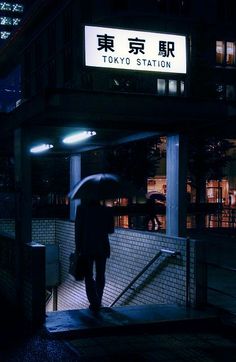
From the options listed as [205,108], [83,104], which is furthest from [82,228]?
[205,108]

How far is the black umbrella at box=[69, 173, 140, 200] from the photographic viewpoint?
8470 mm

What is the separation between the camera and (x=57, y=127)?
10.0 meters

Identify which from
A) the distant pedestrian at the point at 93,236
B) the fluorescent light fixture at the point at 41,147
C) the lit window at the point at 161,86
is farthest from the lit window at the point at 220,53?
the distant pedestrian at the point at 93,236

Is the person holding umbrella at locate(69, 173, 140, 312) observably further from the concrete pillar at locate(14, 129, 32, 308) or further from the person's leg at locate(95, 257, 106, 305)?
the concrete pillar at locate(14, 129, 32, 308)

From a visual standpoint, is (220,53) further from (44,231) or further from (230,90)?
(44,231)

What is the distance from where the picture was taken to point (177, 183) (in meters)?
10.1

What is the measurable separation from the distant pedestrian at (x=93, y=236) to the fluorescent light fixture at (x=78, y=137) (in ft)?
9.05

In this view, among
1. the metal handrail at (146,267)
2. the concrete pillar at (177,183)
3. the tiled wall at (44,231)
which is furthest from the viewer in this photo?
the tiled wall at (44,231)

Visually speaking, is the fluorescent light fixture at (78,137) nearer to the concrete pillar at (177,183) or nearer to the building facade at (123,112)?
the building facade at (123,112)

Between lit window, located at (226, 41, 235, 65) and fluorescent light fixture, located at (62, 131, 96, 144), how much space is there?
37676 millimetres

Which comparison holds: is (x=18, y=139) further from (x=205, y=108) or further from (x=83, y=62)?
(x=205, y=108)

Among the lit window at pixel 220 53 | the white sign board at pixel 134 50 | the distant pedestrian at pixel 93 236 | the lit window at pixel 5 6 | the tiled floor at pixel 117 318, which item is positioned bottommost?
the tiled floor at pixel 117 318

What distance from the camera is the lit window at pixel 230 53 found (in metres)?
47.6

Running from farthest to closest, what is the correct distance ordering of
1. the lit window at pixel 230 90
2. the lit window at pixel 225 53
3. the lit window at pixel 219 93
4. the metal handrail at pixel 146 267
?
the lit window at pixel 230 90
the lit window at pixel 225 53
the lit window at pixel 219 93
the metal handrail at pixel 146 267
